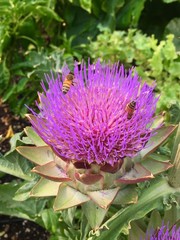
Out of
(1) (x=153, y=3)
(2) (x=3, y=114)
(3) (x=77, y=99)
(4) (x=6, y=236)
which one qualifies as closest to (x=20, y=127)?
(2) (x=3, y=114)

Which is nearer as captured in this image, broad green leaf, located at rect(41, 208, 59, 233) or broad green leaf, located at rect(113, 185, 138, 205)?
broad green leaf, located at rect(113, 185, 138, 205)

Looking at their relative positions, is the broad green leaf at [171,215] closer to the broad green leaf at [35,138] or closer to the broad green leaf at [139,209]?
the broad green leaf at [139,209]

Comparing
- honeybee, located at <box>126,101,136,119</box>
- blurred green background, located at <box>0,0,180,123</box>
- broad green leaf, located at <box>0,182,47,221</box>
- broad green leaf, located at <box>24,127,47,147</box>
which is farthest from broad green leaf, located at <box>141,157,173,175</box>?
blurred green background, located at <box>0,0,180,123</box>

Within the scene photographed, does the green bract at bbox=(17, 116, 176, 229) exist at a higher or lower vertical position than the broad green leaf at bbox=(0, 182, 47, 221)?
higher

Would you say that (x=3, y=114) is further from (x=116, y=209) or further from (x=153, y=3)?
(x=116, y=209)

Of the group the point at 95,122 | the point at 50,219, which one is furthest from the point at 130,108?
the point at 50,219

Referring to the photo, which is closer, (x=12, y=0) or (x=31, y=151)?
(x=31, y=151)

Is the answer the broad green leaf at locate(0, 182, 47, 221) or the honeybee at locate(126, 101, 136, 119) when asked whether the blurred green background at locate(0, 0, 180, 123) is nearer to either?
the broad green leaf at locate(0, 182, 47, 221)
